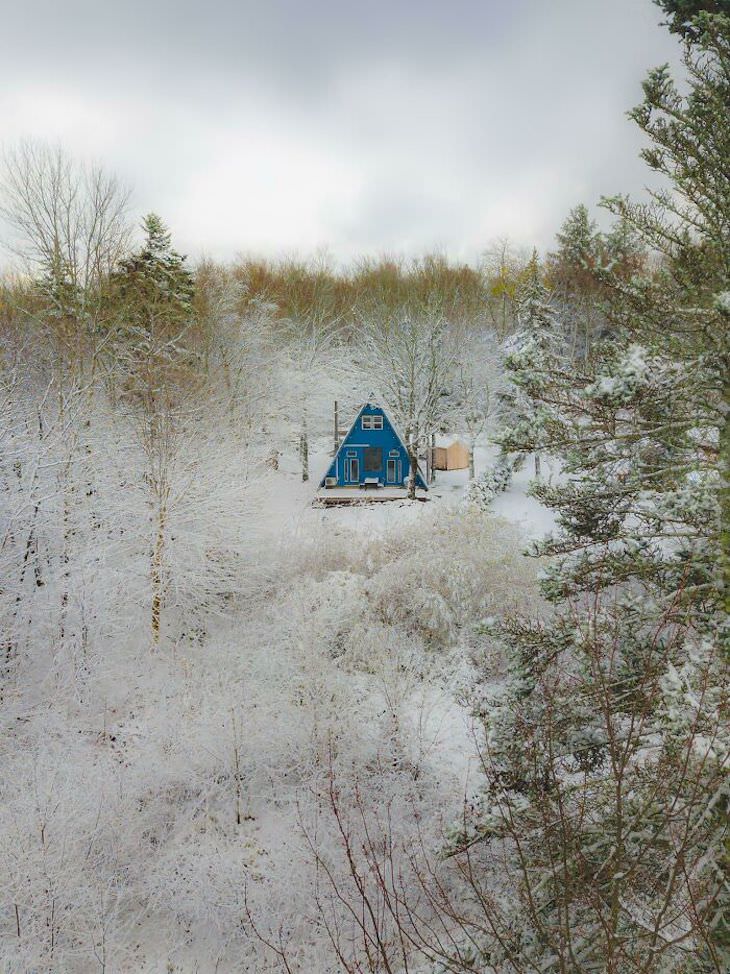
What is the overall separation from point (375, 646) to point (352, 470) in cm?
1472

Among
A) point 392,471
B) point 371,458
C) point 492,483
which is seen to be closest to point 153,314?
point 371,458

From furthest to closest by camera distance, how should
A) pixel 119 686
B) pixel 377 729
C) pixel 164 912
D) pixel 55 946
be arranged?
1. pixel 119 686
2. pixel 377 729
3. pixel 164 912
4. pixel 55 946

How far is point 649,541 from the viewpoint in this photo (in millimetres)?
7043

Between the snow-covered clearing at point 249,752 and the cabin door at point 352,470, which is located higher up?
the cabin door at point 352,470

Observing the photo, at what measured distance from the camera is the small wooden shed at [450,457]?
109 ft

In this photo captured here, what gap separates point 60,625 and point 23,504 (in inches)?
158

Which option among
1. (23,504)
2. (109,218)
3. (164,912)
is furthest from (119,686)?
(109,218)

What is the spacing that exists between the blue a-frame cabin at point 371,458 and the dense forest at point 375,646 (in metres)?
1.32

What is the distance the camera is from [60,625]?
50.3 feet

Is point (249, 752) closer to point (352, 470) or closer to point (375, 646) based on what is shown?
point (375, 646)

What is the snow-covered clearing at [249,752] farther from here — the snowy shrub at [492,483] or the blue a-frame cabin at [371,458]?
the blue a-frame cabin at [371,458]

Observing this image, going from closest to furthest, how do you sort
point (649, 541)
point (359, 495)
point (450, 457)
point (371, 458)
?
point (649, 541) → point (359, 495) → point (371, 458) → point (450, 457)

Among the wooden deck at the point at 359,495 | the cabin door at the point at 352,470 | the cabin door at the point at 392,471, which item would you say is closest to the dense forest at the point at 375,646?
the wooden deck at the point at 359,495

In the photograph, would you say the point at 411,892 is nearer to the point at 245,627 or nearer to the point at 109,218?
the point at 245,627
